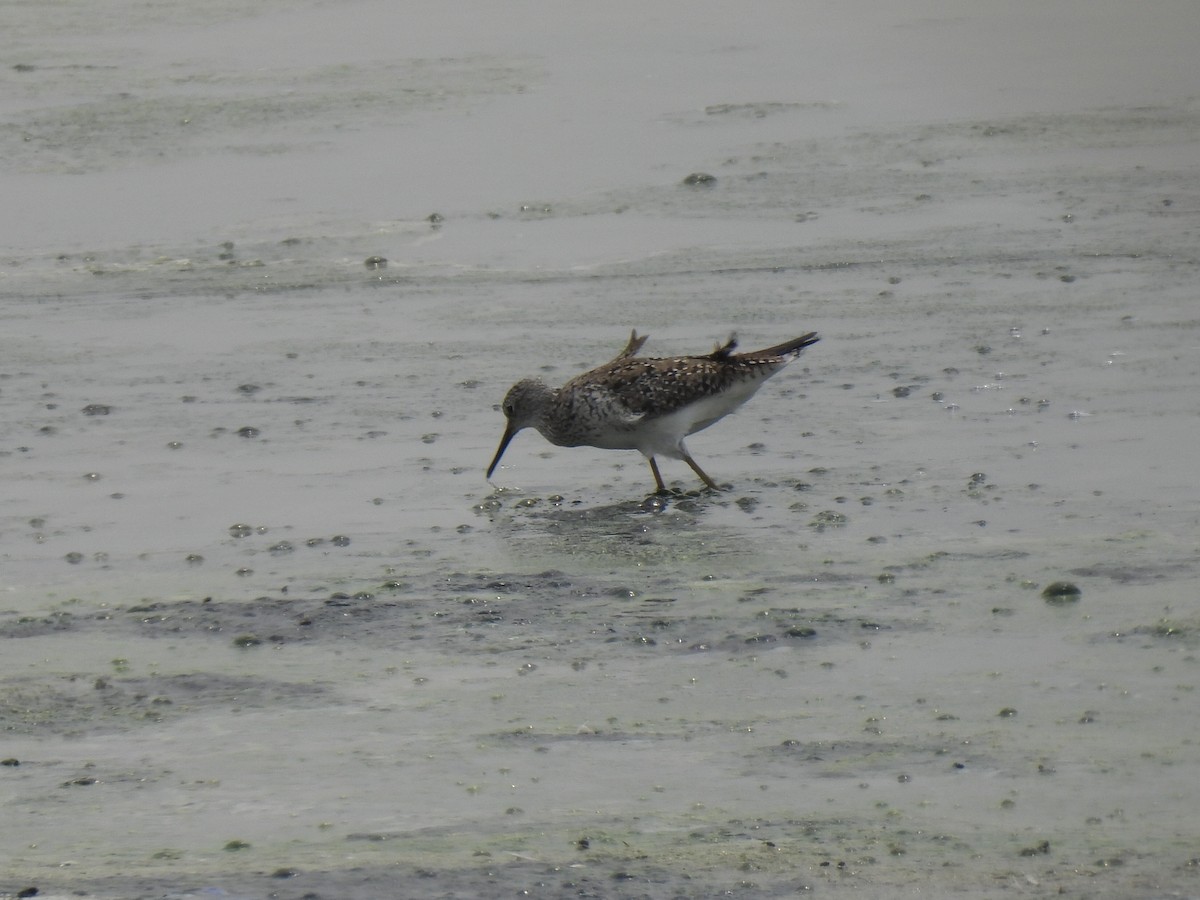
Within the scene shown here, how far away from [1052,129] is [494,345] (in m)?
6.09

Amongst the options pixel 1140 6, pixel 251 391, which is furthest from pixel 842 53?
pixel 251 391

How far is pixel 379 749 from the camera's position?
5793mm

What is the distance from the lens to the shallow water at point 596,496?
525 centimetres

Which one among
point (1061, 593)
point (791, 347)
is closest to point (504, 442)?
point (791, 347)

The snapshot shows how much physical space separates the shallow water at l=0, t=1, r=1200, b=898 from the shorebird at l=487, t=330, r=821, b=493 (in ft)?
0.76

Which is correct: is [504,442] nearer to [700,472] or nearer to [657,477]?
[657,477]

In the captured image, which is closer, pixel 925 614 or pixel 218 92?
pixel 925 614

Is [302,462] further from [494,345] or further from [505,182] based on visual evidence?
[505,182]

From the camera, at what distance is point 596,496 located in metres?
8.66

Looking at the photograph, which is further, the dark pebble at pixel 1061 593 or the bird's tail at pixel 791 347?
the bird's tail at pixel 791 347

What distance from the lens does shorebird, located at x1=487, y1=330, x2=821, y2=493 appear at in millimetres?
8562

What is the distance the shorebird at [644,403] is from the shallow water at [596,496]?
0.23 metres

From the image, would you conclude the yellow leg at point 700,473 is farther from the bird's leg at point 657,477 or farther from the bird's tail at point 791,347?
the bird's tail at point 791,347

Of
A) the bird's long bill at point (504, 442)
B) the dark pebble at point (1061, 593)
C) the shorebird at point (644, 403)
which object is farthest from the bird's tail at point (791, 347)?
the dark pebble at point (1061, 593)
